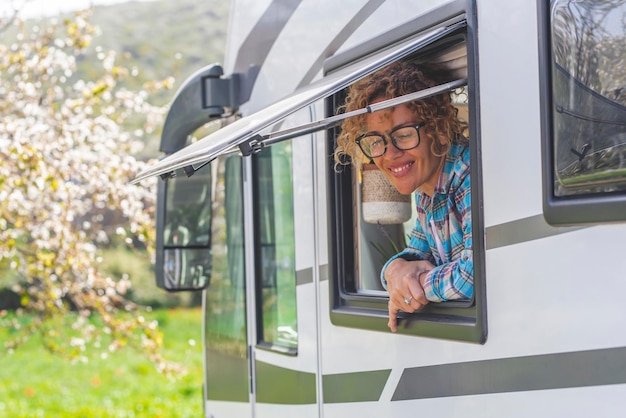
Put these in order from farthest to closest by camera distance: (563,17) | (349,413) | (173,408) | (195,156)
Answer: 1. (173,408)
2. (349,413)
3. (195,156)
4. (563,17)

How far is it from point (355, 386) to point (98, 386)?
38.5 feet

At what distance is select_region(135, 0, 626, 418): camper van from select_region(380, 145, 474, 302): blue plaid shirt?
7 cm

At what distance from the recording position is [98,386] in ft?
46.8

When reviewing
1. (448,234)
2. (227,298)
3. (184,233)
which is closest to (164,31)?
(184,233)

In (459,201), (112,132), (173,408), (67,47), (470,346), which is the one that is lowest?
(173,408)

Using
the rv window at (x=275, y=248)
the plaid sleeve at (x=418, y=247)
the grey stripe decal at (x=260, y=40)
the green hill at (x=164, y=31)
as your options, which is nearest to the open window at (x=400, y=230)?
the plaid sleeve at (x=418, y=247)

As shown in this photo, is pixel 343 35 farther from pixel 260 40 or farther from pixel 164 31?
pixel 164 31

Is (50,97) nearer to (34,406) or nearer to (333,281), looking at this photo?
(333,281)

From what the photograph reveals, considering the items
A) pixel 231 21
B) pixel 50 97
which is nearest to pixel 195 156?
pixel 231 21

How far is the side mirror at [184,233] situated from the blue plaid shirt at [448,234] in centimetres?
195

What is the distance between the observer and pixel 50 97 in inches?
304

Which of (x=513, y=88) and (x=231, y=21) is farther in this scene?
(x=231, y=21)

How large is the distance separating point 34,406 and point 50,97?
6455 millimetres

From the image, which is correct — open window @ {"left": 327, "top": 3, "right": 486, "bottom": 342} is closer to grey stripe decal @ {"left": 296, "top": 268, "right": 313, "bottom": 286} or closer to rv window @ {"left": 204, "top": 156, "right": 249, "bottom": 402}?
grey stripe decal @ {"left": 296, "top": 268, "right": 313, "bottom": 286}
